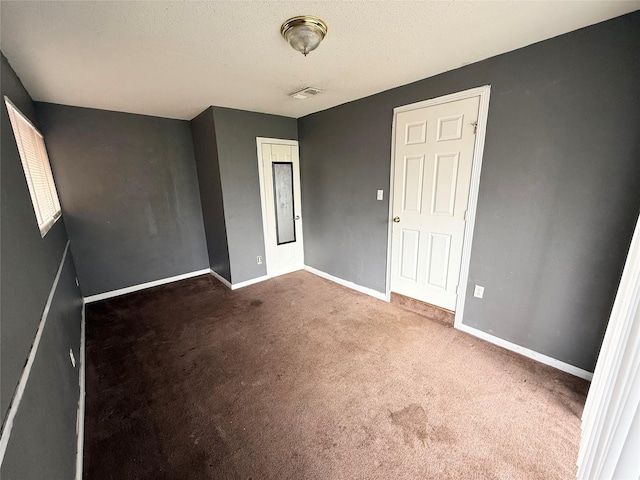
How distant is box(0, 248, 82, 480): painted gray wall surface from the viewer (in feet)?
2.64

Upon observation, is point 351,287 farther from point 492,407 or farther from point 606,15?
point 606,15

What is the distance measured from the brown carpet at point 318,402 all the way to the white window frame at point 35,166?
4.15 ft

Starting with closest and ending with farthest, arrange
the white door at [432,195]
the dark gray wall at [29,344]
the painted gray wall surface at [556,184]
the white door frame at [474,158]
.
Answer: the dark gray wall at [29,344] → the painted gray wall surface at [556,184] → the white door frame at [474,158] → the white door at [432,195]

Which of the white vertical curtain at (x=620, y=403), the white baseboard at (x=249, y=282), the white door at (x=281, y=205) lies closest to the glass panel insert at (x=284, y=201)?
the white door at (x=281, y=205)

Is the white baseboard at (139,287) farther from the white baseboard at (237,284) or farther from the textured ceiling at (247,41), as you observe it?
the textured ceiling at (247,41)

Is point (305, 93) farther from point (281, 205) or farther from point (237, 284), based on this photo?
point (237, 284)

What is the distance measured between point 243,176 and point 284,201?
75 centimetres

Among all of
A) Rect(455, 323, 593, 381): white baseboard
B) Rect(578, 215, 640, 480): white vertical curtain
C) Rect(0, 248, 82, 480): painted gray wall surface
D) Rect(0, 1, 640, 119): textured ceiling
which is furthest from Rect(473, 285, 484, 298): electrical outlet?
Rect(0, 248, 82, 480): painted gray wall surface

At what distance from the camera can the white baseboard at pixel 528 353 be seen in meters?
1.91

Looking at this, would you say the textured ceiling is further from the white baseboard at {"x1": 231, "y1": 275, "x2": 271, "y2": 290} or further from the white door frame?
the white baseboard at {"x1": 231, "y1": 275, "x2": 271, "y2": 290}

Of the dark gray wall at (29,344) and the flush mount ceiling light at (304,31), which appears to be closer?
the dark gray wall at (29,344)

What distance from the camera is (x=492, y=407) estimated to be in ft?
5.53

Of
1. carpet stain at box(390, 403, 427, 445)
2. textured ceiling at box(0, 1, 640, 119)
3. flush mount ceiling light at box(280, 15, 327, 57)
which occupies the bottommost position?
carpet stain at box(390, 403, 427, 445)

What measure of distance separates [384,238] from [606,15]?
2217mm
